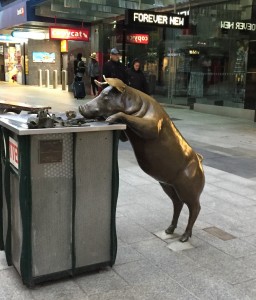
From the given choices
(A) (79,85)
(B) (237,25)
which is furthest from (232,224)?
(A) (79,85)

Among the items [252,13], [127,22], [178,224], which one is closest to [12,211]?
[178,224]

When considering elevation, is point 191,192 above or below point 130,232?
above

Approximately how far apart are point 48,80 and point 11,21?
7449 mm

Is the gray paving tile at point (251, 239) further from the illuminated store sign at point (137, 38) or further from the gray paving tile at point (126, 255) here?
the illuminated store sign at point (137, 38)

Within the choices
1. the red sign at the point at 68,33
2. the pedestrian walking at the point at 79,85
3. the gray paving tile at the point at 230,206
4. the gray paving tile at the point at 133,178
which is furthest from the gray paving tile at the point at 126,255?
the red sign at the point at 68,33

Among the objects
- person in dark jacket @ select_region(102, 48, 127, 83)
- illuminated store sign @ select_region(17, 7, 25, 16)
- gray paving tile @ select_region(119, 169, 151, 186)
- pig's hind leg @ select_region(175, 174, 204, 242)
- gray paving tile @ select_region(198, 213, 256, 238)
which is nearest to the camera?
pig's hind leg @ select_region(175, 174, 204, 242)

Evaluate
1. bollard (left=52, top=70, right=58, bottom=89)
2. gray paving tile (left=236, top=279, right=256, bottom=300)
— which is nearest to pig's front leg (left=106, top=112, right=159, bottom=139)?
gray paving tile (left=236, top=279, right=256, bottom=300)

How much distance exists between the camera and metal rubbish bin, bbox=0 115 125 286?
301 centimetres

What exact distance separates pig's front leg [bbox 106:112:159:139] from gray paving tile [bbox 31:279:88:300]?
1280 mm

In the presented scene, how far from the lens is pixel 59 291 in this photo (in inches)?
125

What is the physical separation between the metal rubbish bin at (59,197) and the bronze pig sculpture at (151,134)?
23 cm

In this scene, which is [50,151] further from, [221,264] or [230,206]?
[230,206]

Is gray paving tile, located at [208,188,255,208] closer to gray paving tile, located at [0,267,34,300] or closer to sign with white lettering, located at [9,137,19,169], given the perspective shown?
gray paving tile, located at [0,267,34,300]

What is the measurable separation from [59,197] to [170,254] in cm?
129
